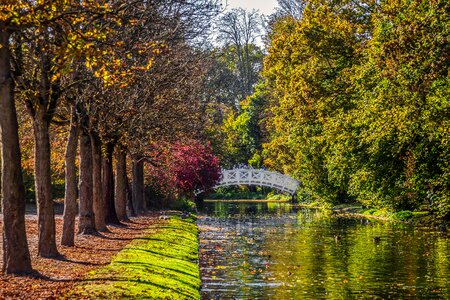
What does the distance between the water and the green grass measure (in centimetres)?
65

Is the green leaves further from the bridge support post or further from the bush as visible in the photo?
the bridge support post

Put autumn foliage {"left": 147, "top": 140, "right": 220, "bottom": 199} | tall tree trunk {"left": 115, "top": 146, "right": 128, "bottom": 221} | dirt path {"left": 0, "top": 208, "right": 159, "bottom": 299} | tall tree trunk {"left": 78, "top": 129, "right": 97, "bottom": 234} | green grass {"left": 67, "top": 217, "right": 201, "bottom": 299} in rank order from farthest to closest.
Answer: autumn foliage {"left": 147, "top": 140, "right": 220, "bottom": 199}, tall tree trunk {"left": 115, "top": 146, "right": 128, "bottom": 221}, tall tree trunk {"left": 78, "top": 129, "right": 97, "bottom": 234}, green grass {"left": 67, "top": 217, "right": 201, "bottom": 299}, dirt path {"left": 0, "top": 208, "right": 159, "bottom": 299}

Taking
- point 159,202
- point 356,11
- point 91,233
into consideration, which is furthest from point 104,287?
point 159,202

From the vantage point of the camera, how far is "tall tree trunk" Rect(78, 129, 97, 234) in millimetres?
25922

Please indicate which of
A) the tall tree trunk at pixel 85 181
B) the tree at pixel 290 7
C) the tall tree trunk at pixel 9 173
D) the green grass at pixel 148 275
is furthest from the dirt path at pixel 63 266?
the tree at pixel 290 7

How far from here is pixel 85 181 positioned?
26.1 m

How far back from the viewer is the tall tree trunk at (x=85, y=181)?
25.9 m

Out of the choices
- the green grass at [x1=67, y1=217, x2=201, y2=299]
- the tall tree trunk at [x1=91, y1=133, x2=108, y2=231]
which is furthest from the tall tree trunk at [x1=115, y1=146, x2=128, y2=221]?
the green grass at [x1=67, y1=217, x2=201, y2=299]

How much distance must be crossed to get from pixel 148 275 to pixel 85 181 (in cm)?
985

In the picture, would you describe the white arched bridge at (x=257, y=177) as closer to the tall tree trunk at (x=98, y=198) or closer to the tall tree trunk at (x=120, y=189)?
the tall tree trunk at (x=120, y=189)

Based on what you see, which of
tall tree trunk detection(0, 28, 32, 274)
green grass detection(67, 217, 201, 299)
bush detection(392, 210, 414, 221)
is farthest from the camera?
bush detection(392, 210, 414, 221)

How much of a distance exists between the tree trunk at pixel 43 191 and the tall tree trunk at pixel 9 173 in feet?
11.2

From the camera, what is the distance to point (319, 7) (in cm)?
4103

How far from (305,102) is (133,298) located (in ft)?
97.7
